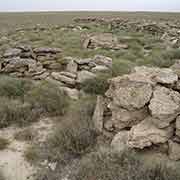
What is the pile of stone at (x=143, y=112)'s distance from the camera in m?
3.57

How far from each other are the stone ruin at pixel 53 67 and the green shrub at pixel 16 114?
4.32ft

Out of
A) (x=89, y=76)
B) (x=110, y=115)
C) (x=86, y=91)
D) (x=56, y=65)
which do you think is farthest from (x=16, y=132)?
(x=56, y=65)

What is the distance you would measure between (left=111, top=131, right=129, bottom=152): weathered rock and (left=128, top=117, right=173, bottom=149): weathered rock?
11 centimetres

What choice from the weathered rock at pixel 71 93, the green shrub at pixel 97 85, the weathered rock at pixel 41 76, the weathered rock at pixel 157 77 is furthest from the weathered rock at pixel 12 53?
the weathered rock at pixel 157 77

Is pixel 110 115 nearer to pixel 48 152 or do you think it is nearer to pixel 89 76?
pixel 48 152

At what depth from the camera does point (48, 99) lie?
5.24 m

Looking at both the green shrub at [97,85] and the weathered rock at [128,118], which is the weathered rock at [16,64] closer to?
the green shrub at [97,85]

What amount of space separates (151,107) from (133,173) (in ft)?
4.22

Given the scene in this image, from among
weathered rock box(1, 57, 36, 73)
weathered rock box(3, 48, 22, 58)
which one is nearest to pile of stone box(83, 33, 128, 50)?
weathered rock box(3, 48, 22, 58)

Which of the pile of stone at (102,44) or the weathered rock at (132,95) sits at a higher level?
the weathered rock at (132,95)

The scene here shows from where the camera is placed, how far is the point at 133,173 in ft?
9.61

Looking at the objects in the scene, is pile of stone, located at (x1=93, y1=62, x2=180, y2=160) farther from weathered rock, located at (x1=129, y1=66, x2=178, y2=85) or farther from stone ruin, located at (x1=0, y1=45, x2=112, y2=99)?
stone ruin, located at (x1=0, y1=45, x2=112, y2=99)

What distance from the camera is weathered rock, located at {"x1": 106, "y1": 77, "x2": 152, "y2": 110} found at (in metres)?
4.04

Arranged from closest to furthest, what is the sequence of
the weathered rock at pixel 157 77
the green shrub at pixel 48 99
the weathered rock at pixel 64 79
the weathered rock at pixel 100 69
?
the weathered rock at pixel 157 77 < the green shrub at pixel 48 99 < the weathered rock at pixel 64 79 < the weathered rock at pixel 100 69
